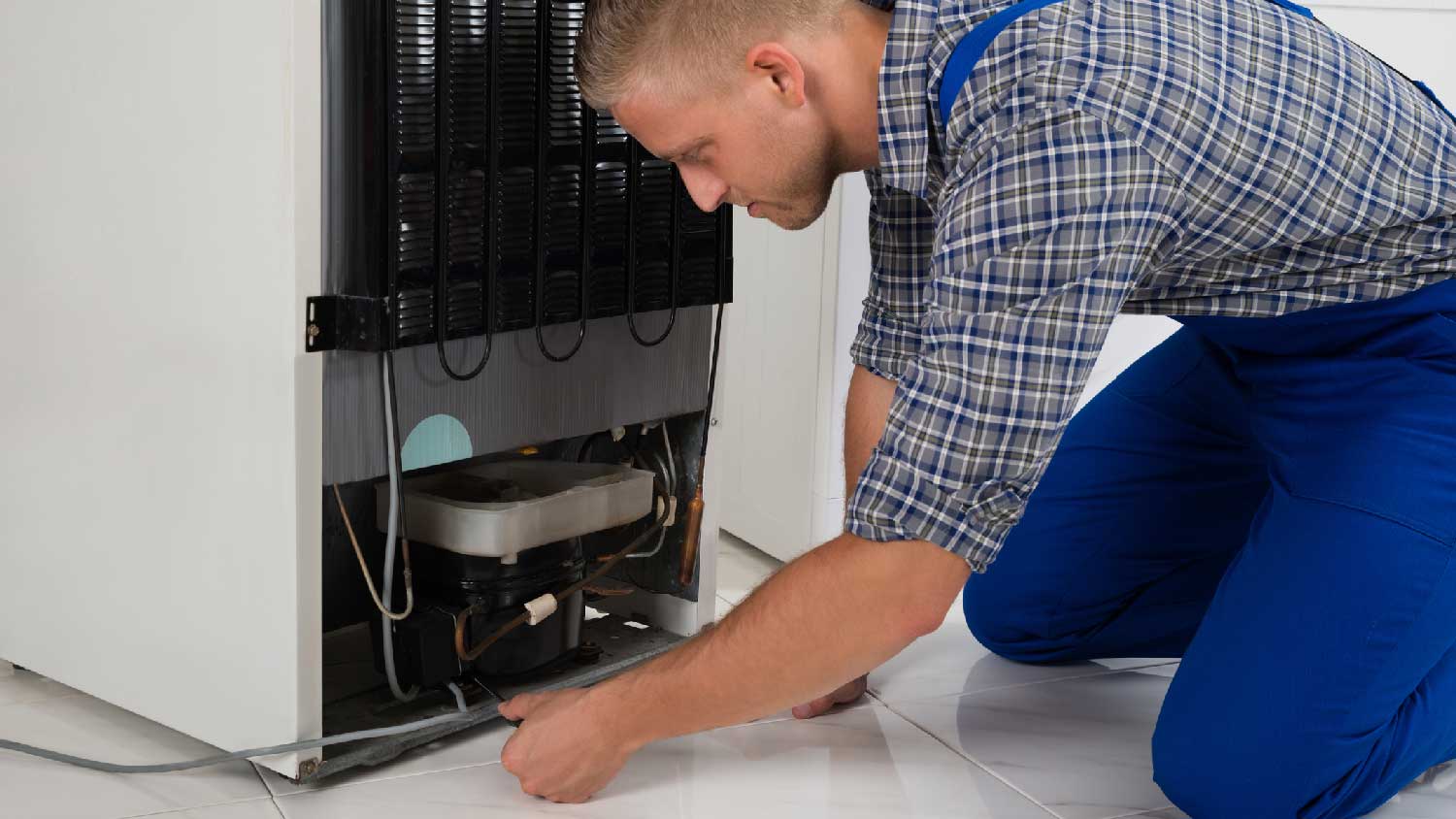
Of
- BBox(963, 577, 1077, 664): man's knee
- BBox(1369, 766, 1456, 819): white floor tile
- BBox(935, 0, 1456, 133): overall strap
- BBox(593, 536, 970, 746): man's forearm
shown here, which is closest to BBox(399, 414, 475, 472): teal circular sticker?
BBox(593, 536, 970, 746): man's forearm

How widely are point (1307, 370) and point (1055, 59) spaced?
53cm

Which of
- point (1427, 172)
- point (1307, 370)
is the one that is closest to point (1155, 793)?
point (1307, 370)

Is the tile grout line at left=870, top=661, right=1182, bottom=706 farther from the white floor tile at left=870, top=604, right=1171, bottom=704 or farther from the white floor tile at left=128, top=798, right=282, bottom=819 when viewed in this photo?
the white floor tile at left=128, top=798, right=282, bottom=819

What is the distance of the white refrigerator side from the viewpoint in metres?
1.19

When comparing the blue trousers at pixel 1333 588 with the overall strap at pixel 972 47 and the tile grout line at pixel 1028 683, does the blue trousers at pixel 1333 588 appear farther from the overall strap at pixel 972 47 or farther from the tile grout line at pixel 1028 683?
the overall strap at pixel 972 47

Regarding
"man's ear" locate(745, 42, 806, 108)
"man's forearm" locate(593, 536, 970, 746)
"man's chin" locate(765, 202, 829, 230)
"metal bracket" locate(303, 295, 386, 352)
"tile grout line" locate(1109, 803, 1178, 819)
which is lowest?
"tile grout line" locate(1109, 803, 1178, 819)

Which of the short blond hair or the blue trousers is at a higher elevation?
the short blond hair

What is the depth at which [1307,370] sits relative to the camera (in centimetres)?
137

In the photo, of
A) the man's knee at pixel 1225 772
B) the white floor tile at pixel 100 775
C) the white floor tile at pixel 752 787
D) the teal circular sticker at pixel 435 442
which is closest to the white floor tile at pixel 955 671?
the white floor tile at pixel 752 787

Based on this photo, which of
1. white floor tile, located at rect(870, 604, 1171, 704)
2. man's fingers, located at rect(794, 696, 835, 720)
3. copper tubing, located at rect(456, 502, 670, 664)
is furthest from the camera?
white floor tile, located at rect(870, 604, 1171, 704)

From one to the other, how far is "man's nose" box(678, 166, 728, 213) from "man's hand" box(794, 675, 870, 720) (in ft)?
1.88

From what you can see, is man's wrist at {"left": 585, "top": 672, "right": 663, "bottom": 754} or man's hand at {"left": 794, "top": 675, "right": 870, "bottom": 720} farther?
man's hand at {"left": 794, "top": 675, "right": 870, "bottom": 720}

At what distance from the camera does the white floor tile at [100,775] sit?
1297 millimetres

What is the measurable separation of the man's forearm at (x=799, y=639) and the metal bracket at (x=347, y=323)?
1.19ft
